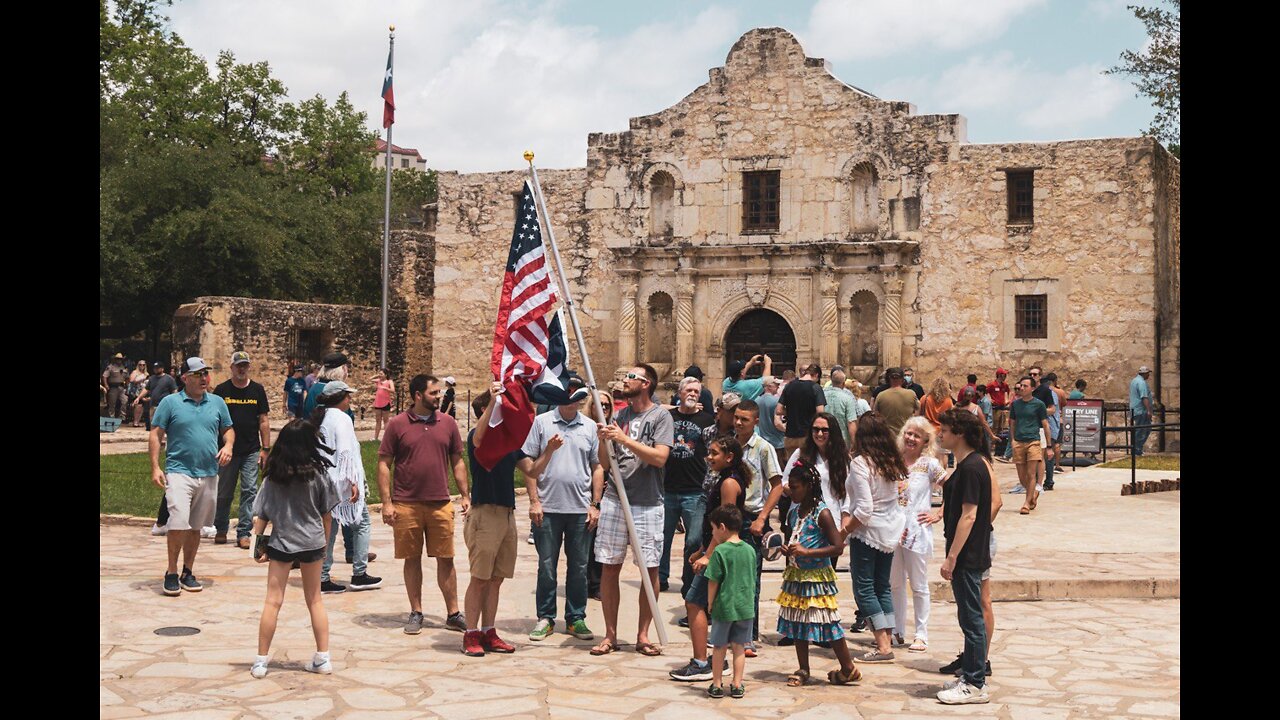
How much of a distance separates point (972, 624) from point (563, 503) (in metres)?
2.96

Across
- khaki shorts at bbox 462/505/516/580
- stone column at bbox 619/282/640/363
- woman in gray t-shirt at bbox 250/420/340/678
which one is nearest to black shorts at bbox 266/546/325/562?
woman in gray t-shirt at bbox 250/420/340/678

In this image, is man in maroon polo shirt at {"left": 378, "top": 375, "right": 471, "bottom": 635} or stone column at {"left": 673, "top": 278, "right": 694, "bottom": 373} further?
stone column at {"left": 673, "top": 278, "right": 694, "bottom": 373}

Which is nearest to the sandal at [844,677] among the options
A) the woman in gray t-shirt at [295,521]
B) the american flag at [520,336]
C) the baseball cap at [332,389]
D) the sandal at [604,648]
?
the sandal at [604,648]

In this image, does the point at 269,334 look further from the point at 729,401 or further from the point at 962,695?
the point at 962,695

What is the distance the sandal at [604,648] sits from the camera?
27.8 feet

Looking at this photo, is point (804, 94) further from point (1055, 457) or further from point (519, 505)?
point (519, 505)

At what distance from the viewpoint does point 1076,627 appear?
9.41 m

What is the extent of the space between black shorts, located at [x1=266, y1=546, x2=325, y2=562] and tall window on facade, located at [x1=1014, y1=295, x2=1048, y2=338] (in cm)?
1865

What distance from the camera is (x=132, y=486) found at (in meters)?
16.5

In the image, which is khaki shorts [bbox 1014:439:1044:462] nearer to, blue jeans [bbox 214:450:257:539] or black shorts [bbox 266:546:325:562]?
blue jeans [bbox 214:450:257:539]

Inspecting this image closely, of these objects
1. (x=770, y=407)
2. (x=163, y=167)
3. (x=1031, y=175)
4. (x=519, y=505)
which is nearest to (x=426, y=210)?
(x=163, y=167)

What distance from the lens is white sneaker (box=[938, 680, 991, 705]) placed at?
23.7 ft

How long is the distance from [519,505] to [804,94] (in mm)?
12546

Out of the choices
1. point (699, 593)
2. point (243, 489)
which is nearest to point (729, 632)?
point (699, 593)
